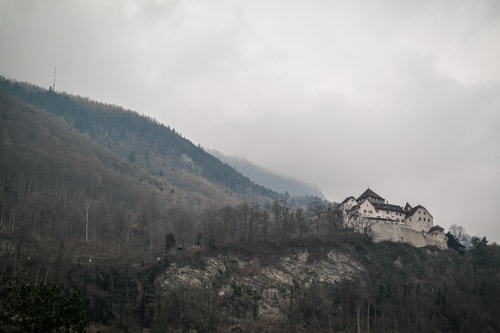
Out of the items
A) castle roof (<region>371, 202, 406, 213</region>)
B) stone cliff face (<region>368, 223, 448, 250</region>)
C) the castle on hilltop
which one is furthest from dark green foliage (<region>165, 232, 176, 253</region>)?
castle roof (<region>371, 202, 406, 213</region>)

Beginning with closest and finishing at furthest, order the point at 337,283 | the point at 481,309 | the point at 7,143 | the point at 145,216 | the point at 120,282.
→ the point at 120,282 → the point at 481,309 → the point at 337,283 → the point at 145,216 → the point at 7,143

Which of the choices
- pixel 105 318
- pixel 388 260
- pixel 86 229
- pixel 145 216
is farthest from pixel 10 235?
pixel 388 260

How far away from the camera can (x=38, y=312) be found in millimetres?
23891

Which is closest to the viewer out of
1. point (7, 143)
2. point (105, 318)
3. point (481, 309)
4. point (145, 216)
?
point (105, 318)

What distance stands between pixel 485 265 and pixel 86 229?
8313 cm

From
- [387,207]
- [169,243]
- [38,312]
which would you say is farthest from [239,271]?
[38,312]

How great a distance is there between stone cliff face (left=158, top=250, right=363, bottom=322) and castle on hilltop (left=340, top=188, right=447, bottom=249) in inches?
577

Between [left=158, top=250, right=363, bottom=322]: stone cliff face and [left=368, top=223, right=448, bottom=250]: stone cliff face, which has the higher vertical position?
[left=368, top=223, right=448, bottom=250]: stone cliff face

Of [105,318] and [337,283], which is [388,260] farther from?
[105,318]

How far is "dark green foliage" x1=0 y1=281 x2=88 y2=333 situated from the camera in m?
23.5

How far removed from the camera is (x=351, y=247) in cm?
9931

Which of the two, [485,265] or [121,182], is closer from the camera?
[485,265]

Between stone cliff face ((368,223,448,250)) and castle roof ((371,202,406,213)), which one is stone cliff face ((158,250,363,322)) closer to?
stone cliff face ((368,223,448,250))

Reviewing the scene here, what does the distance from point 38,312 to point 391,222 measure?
96.2m
